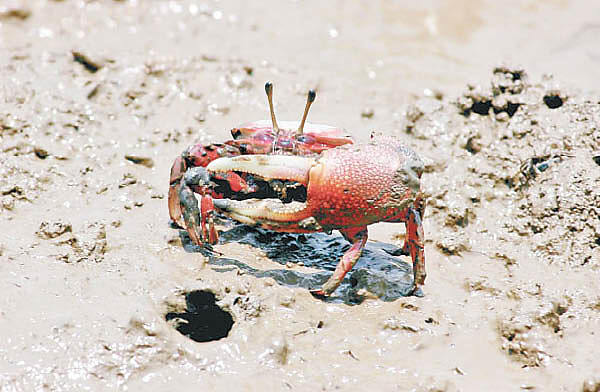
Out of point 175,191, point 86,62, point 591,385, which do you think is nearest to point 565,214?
point 591,385

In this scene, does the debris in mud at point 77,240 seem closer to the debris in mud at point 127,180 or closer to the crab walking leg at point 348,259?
the debris in mud at point 127,180

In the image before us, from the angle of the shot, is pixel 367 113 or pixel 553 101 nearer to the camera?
pixel 553 101

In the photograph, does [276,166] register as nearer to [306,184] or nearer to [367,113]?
[306,184]

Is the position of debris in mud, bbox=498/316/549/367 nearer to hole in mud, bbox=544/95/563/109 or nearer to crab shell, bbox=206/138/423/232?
crab shell, bbox=206/138/423/232

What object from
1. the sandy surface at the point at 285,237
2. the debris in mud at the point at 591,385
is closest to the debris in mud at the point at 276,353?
the sandy surface at the point at 285,237

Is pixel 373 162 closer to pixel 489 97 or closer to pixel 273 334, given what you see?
pixel 273 334

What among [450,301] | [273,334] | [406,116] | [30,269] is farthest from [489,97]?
[30,269]
